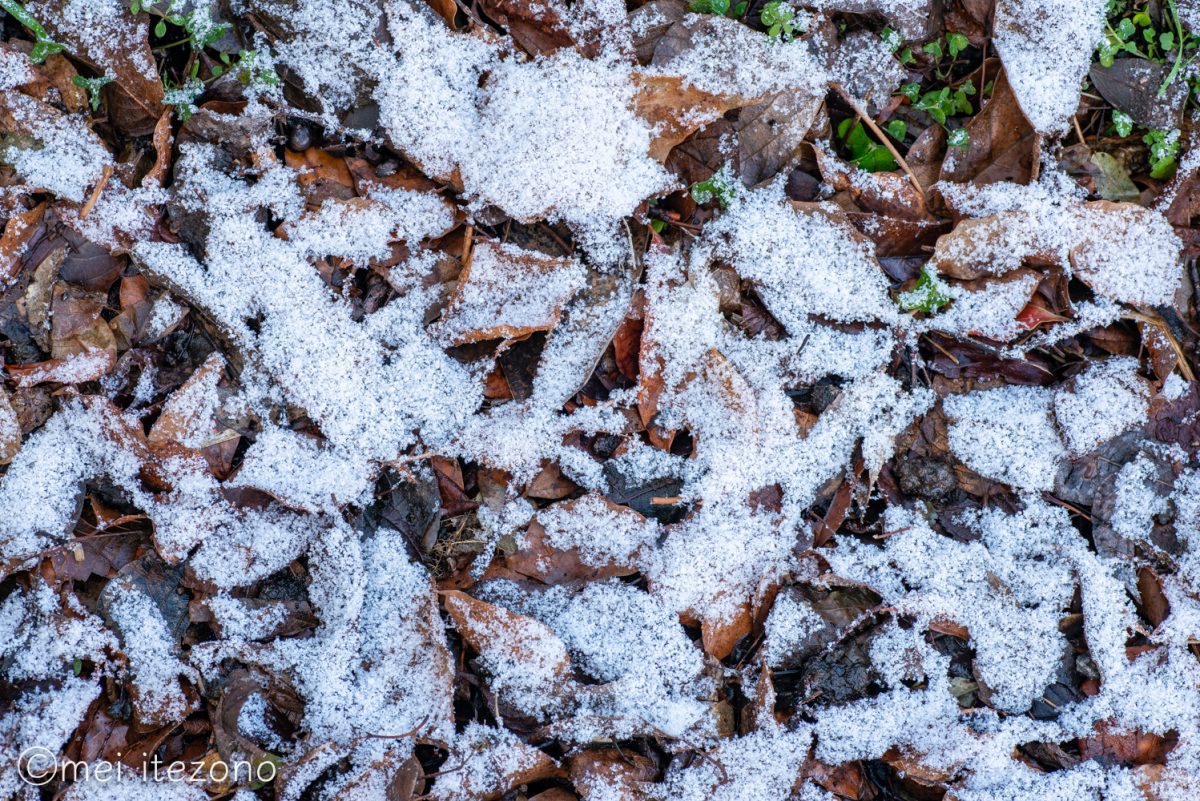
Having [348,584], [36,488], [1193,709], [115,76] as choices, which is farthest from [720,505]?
[115,76]

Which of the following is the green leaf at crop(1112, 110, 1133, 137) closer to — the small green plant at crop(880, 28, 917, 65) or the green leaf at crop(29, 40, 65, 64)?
the small green plant at crop(880, 28, 917, 65)

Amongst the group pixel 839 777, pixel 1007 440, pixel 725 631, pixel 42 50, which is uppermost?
pixel 42 50

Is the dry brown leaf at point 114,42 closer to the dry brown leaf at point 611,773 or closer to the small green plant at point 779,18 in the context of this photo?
the small green plant at point 779,18

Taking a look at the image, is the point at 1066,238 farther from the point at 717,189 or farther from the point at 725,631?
the point at 725,631

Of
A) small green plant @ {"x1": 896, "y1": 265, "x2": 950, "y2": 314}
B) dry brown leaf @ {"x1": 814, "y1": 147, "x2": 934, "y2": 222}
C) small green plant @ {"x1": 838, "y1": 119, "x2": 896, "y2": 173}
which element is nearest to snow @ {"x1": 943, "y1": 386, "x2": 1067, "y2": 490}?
small green plant @ {"x1": 896, "y1": 265, "x2": 950, "y2": 314}

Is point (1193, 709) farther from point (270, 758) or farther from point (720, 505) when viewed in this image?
point (270, 758)

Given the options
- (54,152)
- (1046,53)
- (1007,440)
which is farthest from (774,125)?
(54,152)
